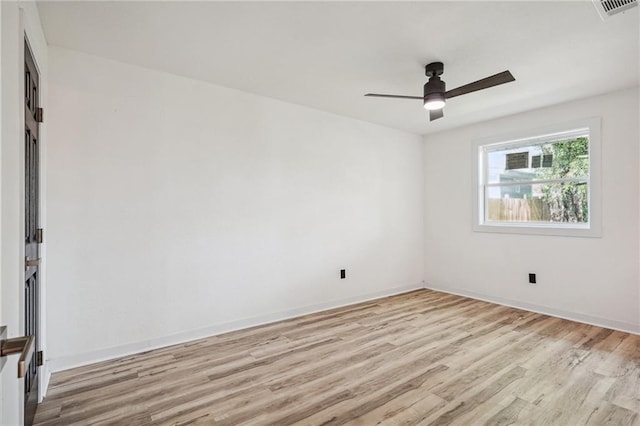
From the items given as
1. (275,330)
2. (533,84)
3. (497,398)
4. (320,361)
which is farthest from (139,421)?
(533,84)

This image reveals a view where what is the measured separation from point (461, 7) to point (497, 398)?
2.56 m

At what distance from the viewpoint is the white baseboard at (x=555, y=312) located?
11.3ft

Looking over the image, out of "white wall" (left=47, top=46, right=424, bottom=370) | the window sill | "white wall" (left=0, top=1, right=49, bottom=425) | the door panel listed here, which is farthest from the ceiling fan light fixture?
the door panel

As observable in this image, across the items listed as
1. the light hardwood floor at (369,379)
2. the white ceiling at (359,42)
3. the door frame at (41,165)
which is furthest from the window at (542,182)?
the door frame at (41,165)

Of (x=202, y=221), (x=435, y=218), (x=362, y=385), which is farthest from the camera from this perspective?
(x=435, y=218)

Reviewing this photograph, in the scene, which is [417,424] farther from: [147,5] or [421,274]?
→ [421,274]

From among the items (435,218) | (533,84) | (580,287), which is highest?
(533,84)

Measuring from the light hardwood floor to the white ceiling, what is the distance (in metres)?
2.52

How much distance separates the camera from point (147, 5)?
206cm

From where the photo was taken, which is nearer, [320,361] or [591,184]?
[320,361]

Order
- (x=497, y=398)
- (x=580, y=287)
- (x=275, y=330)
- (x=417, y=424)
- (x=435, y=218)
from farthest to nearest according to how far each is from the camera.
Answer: (x=435, y=218)
(x=580, y=287)
(x=275, y=330)
(x=497, y=398)
(x=417, y=424)

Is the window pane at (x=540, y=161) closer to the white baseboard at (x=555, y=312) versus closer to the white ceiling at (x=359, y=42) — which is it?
the white ceiling at (x=359, y=42)

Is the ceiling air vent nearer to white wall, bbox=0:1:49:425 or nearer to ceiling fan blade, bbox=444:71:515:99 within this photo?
ceiling fan blade, bbox=444:71:515:99

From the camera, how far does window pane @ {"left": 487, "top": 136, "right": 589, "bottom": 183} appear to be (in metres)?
3.85
